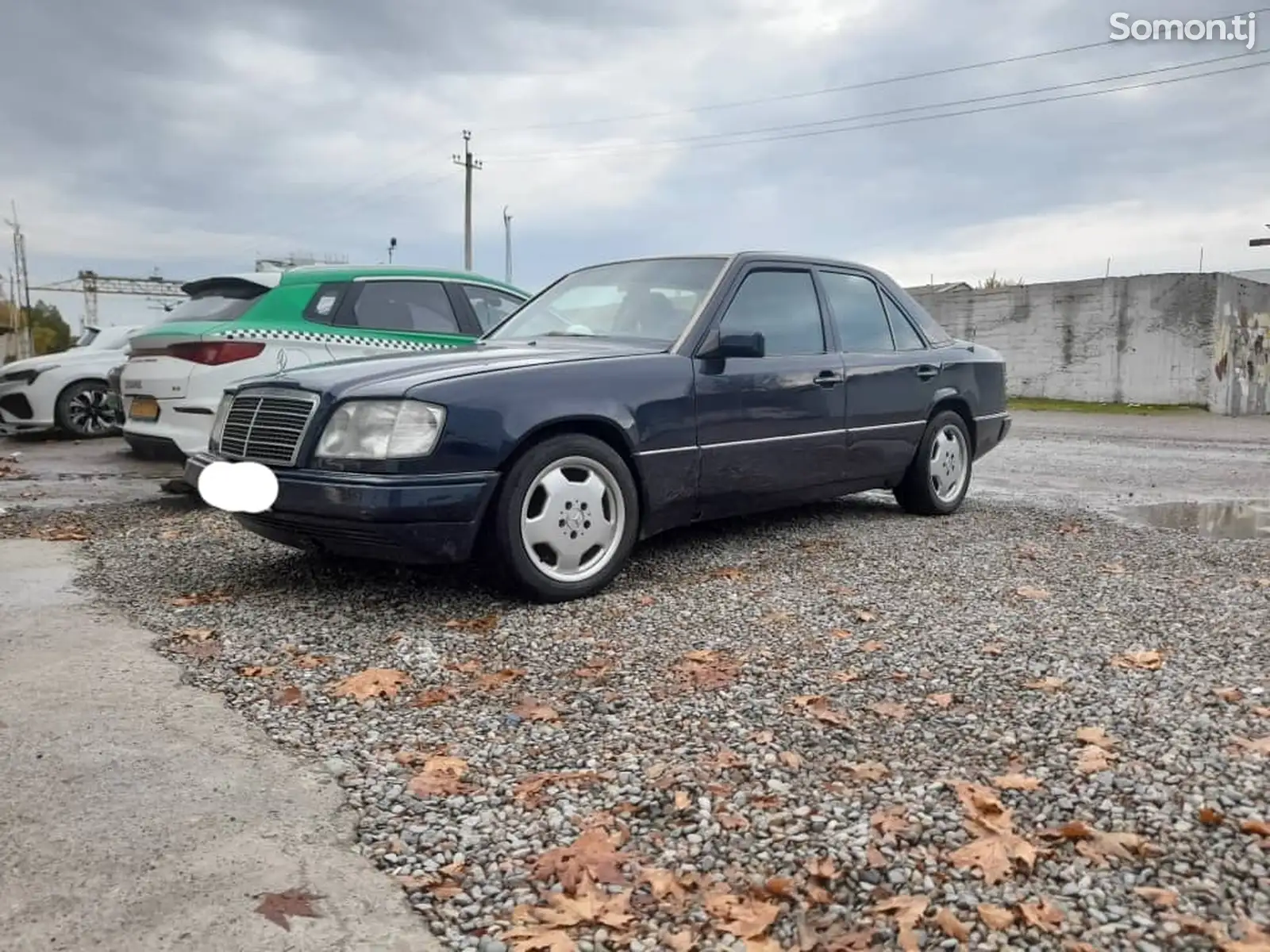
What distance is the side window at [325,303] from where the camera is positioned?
695 cm

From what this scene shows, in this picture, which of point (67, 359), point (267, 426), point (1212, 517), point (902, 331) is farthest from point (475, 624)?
point (67, 359)

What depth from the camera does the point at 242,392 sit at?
14.5ft

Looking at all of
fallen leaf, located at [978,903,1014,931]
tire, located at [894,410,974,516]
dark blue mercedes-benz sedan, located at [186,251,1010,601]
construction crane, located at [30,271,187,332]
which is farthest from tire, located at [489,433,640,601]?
construction crane, located at [30,271,187,332]

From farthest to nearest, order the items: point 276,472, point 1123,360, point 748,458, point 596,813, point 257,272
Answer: point 1123,360 < point 257,272 < point 748,458 < point 276,472 < point 596,813

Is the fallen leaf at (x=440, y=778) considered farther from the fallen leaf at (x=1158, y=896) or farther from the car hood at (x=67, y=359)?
the car hood at (x=67, y=359)

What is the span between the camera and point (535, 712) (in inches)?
119

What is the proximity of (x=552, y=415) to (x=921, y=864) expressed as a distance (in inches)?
95.1

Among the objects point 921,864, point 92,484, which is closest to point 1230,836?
point 921,864

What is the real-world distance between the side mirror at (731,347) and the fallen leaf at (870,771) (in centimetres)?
243

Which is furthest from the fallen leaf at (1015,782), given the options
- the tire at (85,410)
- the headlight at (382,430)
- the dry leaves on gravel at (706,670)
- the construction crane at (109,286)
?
the construction crane at (109,286)

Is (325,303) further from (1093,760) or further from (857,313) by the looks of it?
(1093,760)

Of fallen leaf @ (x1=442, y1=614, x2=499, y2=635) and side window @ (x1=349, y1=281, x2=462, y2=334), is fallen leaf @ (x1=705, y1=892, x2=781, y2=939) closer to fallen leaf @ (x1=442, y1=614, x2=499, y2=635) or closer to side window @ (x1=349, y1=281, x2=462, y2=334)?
fallen leaf @ (x1=442, y1=614, x2=499, y2=635)

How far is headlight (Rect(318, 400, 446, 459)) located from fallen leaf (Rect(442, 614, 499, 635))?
0.66m

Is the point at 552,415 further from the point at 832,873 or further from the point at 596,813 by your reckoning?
the point at 832,873
